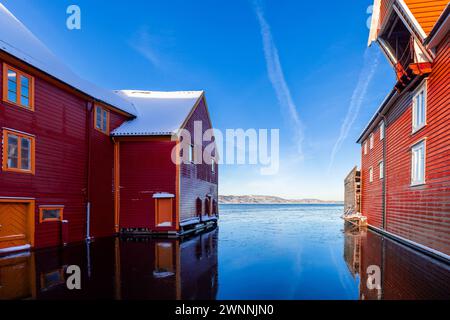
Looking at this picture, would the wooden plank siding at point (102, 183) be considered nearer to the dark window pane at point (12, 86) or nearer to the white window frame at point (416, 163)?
the dark window pane at point (12, 86)

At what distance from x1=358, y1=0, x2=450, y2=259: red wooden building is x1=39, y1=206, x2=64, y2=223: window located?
53.7 ft

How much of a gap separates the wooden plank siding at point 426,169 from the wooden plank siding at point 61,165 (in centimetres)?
1634

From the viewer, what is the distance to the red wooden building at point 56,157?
12766 mm

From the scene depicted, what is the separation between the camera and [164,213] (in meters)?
19.0

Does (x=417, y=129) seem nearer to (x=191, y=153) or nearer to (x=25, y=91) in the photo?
(x=191, y=153)

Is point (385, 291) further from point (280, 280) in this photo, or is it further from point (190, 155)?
point (190, 155)

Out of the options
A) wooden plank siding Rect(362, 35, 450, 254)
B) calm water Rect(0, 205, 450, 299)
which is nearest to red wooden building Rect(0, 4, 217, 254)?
calm water Rect(0, 205, 450, 299)

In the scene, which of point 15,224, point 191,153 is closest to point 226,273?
point 15,224

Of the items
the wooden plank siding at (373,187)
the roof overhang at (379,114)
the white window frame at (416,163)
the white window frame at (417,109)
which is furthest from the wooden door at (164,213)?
the roof overhang at (379,114)

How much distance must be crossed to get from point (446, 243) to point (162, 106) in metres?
18.9

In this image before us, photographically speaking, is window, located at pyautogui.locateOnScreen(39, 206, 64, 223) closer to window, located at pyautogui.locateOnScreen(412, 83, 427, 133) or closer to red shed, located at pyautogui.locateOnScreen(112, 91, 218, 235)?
red shed, located at pyautogui.locateOnScreen(112, 91, 218, 235)

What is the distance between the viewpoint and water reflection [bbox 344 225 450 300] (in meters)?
6.94

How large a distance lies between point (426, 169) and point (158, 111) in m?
16.9

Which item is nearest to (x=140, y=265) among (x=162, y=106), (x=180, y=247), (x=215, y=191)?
(x=180, y=247)
